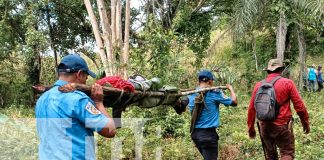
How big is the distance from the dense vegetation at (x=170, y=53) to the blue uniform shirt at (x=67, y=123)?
2.81 metres

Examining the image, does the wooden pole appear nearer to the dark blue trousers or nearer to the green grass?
the dark blue trousers

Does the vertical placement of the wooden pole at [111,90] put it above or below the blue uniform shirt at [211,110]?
above

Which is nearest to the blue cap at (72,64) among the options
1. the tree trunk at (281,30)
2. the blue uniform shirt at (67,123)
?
the blue uniform shirt at (67,123)

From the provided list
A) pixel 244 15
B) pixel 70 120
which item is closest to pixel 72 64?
pixel 70 120

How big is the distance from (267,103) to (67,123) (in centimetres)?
290

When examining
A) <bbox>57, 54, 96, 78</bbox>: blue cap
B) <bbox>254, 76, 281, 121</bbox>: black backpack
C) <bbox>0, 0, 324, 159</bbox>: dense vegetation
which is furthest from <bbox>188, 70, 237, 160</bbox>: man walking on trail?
<bbox>57, 54, 96, 78</bbox>: blue cap

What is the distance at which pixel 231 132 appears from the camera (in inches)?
369

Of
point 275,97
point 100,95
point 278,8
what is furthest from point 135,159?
point 278,8

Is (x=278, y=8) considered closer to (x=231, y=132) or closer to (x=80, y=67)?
(x=231, y=132)

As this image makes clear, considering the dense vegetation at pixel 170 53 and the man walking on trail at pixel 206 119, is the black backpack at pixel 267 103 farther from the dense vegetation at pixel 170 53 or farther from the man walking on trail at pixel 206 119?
the dense vegetation at pixel 170 53

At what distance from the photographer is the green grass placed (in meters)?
5.97

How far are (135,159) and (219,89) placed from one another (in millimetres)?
2454

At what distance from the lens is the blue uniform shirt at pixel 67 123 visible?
3014 mm

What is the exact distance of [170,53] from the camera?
31.8 ft
